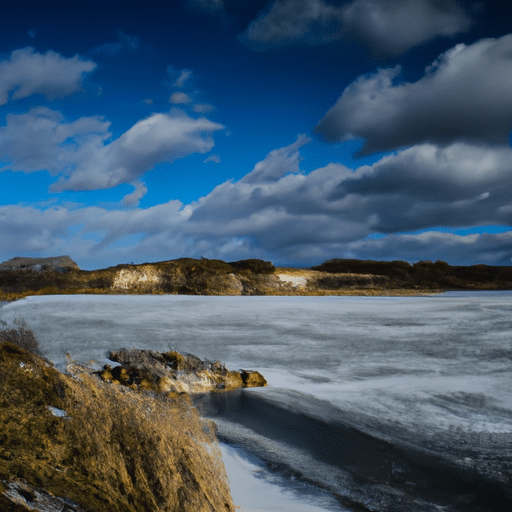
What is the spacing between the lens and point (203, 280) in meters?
21.3

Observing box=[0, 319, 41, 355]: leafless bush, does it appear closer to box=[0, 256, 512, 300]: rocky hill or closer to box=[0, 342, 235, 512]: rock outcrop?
box=[0, 342, 235, 512]: rock outcrop

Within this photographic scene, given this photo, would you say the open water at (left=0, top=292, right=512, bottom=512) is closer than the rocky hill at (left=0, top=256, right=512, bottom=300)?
Yes

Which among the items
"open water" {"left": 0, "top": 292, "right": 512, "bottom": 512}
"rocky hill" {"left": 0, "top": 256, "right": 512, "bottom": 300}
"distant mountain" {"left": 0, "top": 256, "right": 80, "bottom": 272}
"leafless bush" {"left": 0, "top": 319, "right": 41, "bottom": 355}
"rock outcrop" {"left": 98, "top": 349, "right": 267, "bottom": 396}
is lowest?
"open water" {"left": 0, "top": 292, "right": 512, "bottom": 512}

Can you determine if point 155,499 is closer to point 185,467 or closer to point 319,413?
point 185,467

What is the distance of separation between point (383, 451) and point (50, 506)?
3510 mm

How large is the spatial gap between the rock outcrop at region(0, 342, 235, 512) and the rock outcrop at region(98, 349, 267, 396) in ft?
8.40

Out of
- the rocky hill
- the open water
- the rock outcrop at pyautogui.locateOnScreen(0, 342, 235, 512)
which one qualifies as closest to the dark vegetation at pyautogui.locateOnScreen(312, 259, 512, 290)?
the rocky hill

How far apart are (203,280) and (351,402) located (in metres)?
16.1

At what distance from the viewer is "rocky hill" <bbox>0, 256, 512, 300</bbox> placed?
2080 cm

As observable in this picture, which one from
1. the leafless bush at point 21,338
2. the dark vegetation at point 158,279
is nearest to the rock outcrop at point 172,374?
the leafless bush at point 21,338

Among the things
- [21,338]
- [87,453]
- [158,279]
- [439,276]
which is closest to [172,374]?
[21,338]

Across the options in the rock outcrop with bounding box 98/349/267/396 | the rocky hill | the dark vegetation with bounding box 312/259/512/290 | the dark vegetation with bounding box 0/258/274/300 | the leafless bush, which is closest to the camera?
the rock outcrop with bounding box 98/349/267/396

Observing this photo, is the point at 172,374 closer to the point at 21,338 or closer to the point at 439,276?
the point at 21,338

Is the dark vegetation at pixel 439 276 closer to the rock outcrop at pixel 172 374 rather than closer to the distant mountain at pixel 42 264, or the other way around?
the distant mountain at pixel 42 264
